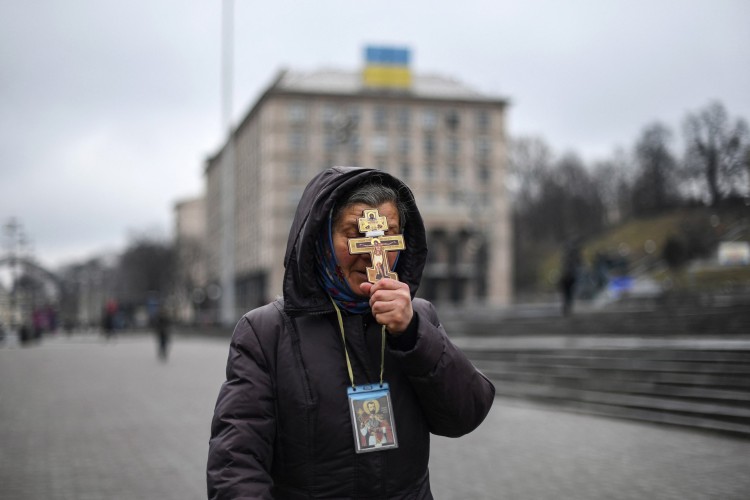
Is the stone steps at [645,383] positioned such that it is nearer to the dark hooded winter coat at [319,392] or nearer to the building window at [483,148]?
the dark hooded winter coat at [319,392]

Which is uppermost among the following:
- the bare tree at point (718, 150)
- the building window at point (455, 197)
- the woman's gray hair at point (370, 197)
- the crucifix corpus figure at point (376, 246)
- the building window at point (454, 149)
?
the building window at point (454, 149)

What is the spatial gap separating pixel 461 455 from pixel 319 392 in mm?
6552

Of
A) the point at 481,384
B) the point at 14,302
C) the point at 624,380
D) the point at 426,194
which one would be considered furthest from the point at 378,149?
the point at 481,384

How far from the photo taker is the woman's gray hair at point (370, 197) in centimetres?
232

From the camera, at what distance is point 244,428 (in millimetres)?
2199

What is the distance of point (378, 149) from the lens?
257 feet

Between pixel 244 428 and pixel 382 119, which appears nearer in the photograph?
pixel 244 428

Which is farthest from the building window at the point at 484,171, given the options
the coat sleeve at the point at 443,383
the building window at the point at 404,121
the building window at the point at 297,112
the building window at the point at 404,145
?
the coat sleeve at the point at 443,383

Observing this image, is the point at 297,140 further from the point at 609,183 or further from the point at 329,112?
the point at 609,183

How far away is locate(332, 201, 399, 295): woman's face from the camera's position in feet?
7.36

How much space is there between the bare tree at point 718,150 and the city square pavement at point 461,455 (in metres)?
6.38

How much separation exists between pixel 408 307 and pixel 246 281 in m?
82.0

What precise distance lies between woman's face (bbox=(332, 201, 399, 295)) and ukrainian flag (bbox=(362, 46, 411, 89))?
72.4 m

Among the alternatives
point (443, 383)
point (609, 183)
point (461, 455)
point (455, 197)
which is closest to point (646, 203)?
point (461, 455)
